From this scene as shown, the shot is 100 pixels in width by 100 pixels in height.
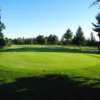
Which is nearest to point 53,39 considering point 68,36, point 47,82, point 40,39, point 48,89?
point 40,39

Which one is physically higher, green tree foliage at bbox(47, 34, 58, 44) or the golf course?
green tree foliage at bbox(47, 34, 58, 44)

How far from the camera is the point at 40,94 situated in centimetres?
1174

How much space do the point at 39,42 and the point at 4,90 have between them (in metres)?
109

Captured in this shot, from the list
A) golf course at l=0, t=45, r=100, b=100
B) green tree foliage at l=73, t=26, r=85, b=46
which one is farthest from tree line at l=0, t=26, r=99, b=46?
golf course at l=0, t=45, r=100, b=100

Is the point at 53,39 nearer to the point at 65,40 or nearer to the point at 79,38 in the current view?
the point at 65,40

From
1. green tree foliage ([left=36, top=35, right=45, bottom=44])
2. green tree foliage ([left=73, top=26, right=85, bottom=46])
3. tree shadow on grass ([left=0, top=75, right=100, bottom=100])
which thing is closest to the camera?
tree shadow on grass ([left=0, top=75, right=100, bottom=100])

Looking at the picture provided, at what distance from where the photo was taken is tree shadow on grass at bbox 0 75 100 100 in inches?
450

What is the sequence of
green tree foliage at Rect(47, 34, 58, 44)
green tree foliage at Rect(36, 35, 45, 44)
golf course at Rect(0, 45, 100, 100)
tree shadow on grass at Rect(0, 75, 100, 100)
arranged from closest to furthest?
tree shadow on grass at Rect(0, 75, 100, 100) → golf course at Rect(0, 45, 100, 100) → green tree foliage at Rect(47, 34, 58, 44) → green tree foliage at Rect(36, 35, 45, 44)

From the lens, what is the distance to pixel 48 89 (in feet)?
41.6

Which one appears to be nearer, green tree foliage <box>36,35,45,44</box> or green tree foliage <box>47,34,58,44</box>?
green tree foliage <box>47,34,58,44</box>

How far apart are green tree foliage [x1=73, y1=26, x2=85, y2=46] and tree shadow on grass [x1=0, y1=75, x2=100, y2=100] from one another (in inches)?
3351

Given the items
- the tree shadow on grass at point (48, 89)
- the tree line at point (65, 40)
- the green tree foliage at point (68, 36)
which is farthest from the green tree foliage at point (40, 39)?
the tree shadow on grass at point (48, 89)

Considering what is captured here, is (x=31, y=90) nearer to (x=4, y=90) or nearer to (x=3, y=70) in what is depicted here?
(x=4, y=90)

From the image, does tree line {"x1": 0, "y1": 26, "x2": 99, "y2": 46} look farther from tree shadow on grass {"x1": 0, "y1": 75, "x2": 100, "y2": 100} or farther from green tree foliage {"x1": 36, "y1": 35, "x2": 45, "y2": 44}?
tree shadow on grass {"x1": 0, "y1": 75, "x2": 100, "y2": 100}
